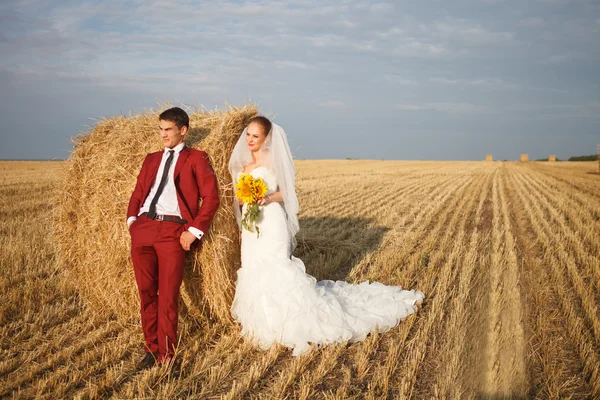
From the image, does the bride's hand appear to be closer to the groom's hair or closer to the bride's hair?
the bride's hair

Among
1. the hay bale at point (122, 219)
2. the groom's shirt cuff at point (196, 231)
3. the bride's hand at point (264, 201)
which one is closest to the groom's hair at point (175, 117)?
the hay bale at point (122, 219)

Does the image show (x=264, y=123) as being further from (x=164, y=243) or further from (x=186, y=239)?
(x=164, y=243)

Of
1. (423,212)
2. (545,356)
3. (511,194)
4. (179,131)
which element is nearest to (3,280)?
(179,131)

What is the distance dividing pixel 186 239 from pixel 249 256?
85 cm

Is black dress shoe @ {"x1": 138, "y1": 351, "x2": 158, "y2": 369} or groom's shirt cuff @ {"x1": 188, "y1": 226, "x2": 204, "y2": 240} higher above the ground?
groom's shirt cuff @ {"x1": 188, "y1": 226, "x2": 204, "y2": 240}

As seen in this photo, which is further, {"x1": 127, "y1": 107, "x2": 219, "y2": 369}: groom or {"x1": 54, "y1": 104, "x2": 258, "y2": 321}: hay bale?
{"x1": 54, "y1": 104, "x2": 258, "y2": 321}: hay bale

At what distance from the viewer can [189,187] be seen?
13.1 feet

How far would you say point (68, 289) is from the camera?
5547mm

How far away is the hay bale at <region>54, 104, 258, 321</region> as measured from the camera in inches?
178

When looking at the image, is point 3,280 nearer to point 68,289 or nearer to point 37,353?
point 68,289

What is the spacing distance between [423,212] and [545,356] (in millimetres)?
8215

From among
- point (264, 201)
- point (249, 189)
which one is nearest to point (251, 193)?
point (249, 189)

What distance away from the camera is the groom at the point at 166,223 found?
3885mm

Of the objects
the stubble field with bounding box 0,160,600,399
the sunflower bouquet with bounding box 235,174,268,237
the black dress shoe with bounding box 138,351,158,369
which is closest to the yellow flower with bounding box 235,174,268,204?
the sunflower bouquet with bounding box 235,174,268,237
